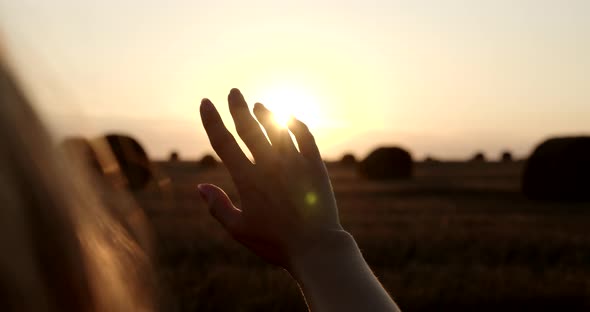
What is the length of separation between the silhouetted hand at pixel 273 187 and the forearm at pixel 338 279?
19 millimetres

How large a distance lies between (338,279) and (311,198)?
0.15 m

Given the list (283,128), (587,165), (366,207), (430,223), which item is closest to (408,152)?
(587,165)

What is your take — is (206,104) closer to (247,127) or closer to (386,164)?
(247,127)

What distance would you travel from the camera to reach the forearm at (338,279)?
1.10 m

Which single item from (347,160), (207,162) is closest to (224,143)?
(207,162)

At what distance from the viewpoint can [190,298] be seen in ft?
19.6

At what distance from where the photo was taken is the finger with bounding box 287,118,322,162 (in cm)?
124

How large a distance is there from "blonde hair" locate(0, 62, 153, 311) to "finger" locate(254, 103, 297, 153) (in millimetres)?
391

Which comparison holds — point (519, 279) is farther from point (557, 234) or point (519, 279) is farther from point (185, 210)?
point (185, 210)

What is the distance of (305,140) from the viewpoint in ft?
4.09

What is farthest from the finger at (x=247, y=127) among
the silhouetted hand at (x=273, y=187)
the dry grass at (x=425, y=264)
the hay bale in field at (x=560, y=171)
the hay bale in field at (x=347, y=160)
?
the hay bale in field at (x=347, y=160)

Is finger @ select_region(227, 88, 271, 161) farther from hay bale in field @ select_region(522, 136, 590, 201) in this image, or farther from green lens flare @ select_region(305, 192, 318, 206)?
hay bale in field @ select_region(522, 136, 590, 201)

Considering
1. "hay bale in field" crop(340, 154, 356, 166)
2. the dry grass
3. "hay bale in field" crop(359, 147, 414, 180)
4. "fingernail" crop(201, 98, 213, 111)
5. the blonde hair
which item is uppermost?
"fingernail" crop(201, 98, 213, 111)

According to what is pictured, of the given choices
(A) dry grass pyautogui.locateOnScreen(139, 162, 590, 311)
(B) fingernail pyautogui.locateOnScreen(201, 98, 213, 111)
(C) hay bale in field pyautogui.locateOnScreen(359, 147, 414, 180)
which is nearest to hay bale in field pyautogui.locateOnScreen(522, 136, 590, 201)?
(A) dry grass pyautogui.locateOnScreen(139, 162, 590, 311)
